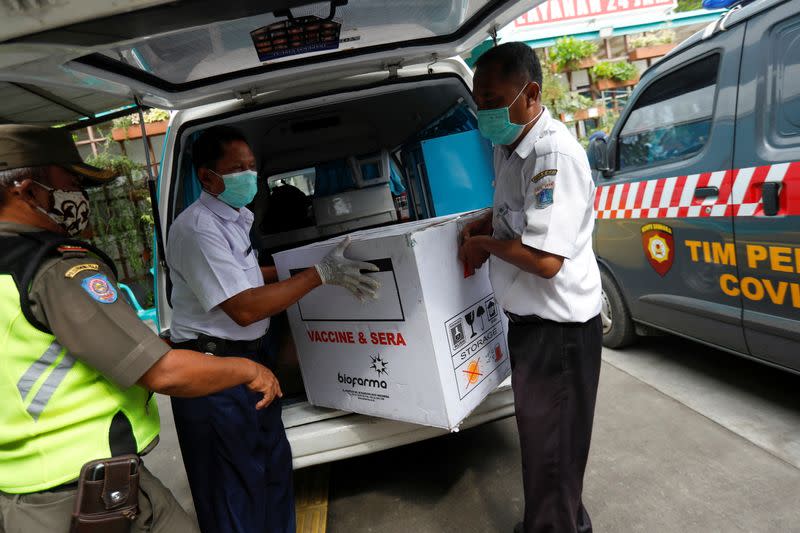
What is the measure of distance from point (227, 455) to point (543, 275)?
49.2 inches

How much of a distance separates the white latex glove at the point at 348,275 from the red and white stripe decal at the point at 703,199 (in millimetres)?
1846

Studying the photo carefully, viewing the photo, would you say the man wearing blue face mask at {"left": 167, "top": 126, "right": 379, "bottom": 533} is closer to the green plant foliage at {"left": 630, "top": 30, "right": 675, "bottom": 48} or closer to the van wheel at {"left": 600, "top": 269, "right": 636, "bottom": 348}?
the van wheel at {"left": 600, "top": 269, "right": 636, "bottom": 348}

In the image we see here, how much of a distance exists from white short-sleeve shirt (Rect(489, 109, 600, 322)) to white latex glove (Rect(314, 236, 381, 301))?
1.40 ft

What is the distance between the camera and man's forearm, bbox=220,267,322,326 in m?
1.64

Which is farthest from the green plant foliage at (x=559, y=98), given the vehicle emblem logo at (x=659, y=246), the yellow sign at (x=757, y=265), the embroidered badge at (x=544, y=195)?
the embroidered badge at (x=544, y=195)

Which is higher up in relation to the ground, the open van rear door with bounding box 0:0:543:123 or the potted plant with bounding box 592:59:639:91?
the potted plant with bounding box 592:59:639:91

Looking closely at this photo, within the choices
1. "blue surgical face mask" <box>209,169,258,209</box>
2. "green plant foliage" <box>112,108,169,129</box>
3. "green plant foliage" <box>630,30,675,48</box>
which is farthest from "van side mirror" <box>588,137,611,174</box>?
"green plant foliage" <box>630,30,675,48</box>

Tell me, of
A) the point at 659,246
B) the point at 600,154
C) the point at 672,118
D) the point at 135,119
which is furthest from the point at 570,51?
the point at 659,246

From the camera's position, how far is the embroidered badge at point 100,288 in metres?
1.11

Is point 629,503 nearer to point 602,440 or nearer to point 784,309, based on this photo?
point 602,440

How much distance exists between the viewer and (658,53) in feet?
49.8

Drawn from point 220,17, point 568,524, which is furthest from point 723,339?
point 220,17

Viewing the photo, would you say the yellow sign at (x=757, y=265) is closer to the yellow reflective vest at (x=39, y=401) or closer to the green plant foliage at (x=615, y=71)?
the yellow reflective vest at (x=39, y=401)

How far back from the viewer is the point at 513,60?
1.54m
